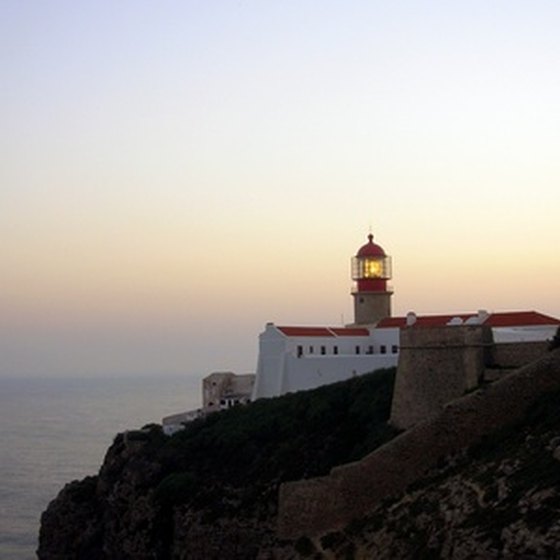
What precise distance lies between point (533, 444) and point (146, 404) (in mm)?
141009

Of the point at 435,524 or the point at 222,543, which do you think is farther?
the point at 222,543

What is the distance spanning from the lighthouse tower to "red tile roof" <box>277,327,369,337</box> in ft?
6.15

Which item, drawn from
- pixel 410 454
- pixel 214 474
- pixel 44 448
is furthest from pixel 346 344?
pixel 44 448

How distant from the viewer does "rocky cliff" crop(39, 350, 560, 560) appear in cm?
2323

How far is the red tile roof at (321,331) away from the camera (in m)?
49.9

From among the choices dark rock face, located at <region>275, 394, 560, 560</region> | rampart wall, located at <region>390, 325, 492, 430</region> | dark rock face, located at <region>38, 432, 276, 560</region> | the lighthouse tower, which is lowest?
dark rock face, located at <region>38, 432, 276, 560</region>

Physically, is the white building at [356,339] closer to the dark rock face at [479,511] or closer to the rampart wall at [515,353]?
the rampart wall at [515,353]

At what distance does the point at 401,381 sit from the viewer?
1425 inches

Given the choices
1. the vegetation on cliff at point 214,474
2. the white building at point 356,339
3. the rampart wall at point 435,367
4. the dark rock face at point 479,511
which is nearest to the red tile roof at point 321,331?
the white building at point 356,339

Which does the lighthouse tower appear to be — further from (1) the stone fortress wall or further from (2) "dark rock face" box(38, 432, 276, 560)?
(1) the stone fortress wall

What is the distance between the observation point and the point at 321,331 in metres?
50.6

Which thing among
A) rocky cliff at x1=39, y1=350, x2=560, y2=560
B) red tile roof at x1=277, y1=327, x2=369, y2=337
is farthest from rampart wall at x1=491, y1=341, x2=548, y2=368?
red tile roof at x1=277, y1=327, x2=369, y2=337

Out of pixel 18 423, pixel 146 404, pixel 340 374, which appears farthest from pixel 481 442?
pixel 146 404

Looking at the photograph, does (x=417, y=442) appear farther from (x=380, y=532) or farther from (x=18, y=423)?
(x=18, y=423)
